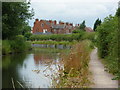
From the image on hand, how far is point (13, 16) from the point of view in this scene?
2212 cm

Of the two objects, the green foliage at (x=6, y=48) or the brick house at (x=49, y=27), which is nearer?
the green foliage at (x=6, y=48)

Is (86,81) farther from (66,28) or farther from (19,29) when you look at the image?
(66,28)

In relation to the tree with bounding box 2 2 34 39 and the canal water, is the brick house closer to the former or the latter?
the tree with bounding box 2 2 34 39

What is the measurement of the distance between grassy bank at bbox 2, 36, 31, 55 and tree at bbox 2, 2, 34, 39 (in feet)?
2.77

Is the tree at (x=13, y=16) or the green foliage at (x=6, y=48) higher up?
the tree at (x=13, y=16)

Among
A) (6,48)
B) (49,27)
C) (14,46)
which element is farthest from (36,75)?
(49,27)

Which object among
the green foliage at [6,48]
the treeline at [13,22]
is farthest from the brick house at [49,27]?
the green foliage at [6,48]

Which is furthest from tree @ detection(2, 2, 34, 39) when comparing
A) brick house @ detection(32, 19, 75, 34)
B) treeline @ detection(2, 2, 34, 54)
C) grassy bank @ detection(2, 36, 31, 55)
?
brick house @ detection(32, 19, 75, 34)

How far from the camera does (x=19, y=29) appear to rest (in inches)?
910

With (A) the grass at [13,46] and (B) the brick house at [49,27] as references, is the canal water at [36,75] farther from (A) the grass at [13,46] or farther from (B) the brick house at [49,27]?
(B) the brick house at [49,27]

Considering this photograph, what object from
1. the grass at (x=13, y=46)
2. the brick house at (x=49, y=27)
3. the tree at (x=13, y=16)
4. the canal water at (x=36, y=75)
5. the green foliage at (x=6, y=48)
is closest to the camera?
the canal water at (x=36, y=75)

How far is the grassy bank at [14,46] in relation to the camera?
2005 cm

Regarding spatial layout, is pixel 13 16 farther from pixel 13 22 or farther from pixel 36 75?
pixel 36 75

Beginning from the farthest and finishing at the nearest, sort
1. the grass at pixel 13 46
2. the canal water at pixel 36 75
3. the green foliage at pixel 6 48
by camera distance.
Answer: the grass at pixel 13 46 < the green foliage at pixel 6 48 < the canal water at pixel 36 75
